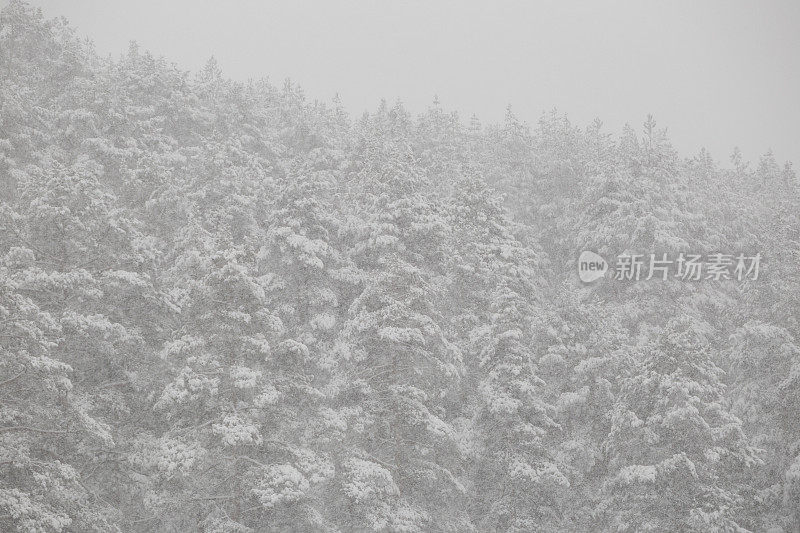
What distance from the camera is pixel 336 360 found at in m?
20.7

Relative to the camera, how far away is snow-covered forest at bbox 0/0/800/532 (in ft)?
50.6

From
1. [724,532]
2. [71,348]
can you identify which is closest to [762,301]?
[724,532]

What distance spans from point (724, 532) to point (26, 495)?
665 inches

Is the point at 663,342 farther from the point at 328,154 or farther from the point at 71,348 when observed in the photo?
the point at 328,154

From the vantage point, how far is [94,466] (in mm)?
15867

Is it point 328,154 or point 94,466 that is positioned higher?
point 328,154

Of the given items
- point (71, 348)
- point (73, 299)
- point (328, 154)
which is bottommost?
point (71, 348)

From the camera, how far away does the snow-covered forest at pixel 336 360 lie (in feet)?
50.6

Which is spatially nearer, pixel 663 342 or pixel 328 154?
pixel 663 342

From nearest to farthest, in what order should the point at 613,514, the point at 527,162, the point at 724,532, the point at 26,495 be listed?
the point at 26,495 → the point at 724,532 → the point at 613,514 → the point at 527,162

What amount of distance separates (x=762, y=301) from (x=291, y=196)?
702 inches

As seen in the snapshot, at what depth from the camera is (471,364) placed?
986 inches

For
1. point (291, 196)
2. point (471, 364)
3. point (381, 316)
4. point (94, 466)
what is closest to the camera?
point (94, 466)

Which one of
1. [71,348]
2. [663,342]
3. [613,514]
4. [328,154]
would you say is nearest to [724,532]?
[613,514]
